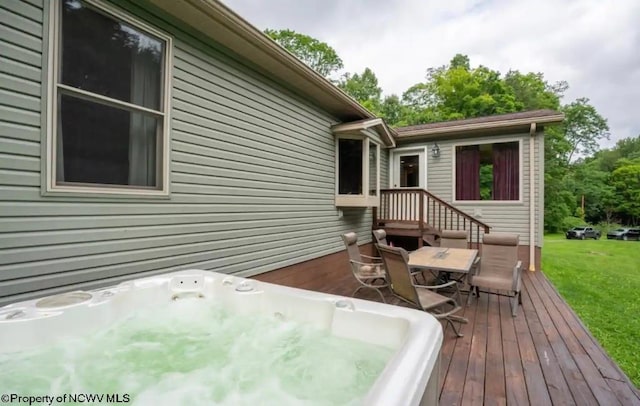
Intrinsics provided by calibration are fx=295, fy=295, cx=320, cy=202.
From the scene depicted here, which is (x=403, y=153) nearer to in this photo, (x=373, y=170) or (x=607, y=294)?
(x=373, y=170)

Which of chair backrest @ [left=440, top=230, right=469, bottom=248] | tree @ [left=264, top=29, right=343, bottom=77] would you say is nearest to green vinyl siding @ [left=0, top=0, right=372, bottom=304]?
chair backrest @ [left=440, top=230, right=469, bottom=248]

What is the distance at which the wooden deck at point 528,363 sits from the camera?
7.17 ft

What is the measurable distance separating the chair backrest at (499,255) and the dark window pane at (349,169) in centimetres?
277

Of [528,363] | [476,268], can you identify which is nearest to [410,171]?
[476,268]

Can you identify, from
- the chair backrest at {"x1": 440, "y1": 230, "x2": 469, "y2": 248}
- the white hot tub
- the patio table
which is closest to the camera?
the white hot tub

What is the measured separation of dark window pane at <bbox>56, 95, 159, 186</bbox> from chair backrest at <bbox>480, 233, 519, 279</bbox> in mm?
4858

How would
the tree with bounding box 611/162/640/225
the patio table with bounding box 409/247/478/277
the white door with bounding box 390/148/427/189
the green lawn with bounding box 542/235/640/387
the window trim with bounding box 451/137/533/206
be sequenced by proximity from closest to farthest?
the green lawn with bounding box 542/235/640/387 < the patio table with bounding box 409/247/478/277 < the window trim with bounding box 451/137/533/206 < the white door with bounding box 390/148/427/189 < the tree with bounding box 611/162/640/225

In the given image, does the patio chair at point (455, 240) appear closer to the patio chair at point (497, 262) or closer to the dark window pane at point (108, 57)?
the patio chair at point (497, 262)

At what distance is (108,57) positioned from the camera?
104 inches

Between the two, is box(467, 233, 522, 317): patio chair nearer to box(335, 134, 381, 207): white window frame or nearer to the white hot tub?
box(335, 134, 381, 207): white window frame

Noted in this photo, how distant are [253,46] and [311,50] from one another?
18.3m

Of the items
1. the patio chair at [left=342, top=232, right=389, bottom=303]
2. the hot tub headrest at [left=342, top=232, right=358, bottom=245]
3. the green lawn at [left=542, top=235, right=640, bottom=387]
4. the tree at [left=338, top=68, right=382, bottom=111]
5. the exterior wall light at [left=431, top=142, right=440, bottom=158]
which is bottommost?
the green lawn at [left=542, top=235, right=640, bottom=387]

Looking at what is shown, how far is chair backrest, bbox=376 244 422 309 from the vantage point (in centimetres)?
323

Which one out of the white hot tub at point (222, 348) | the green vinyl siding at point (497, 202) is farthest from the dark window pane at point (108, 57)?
the green vinyl siding at point (497, 202)
